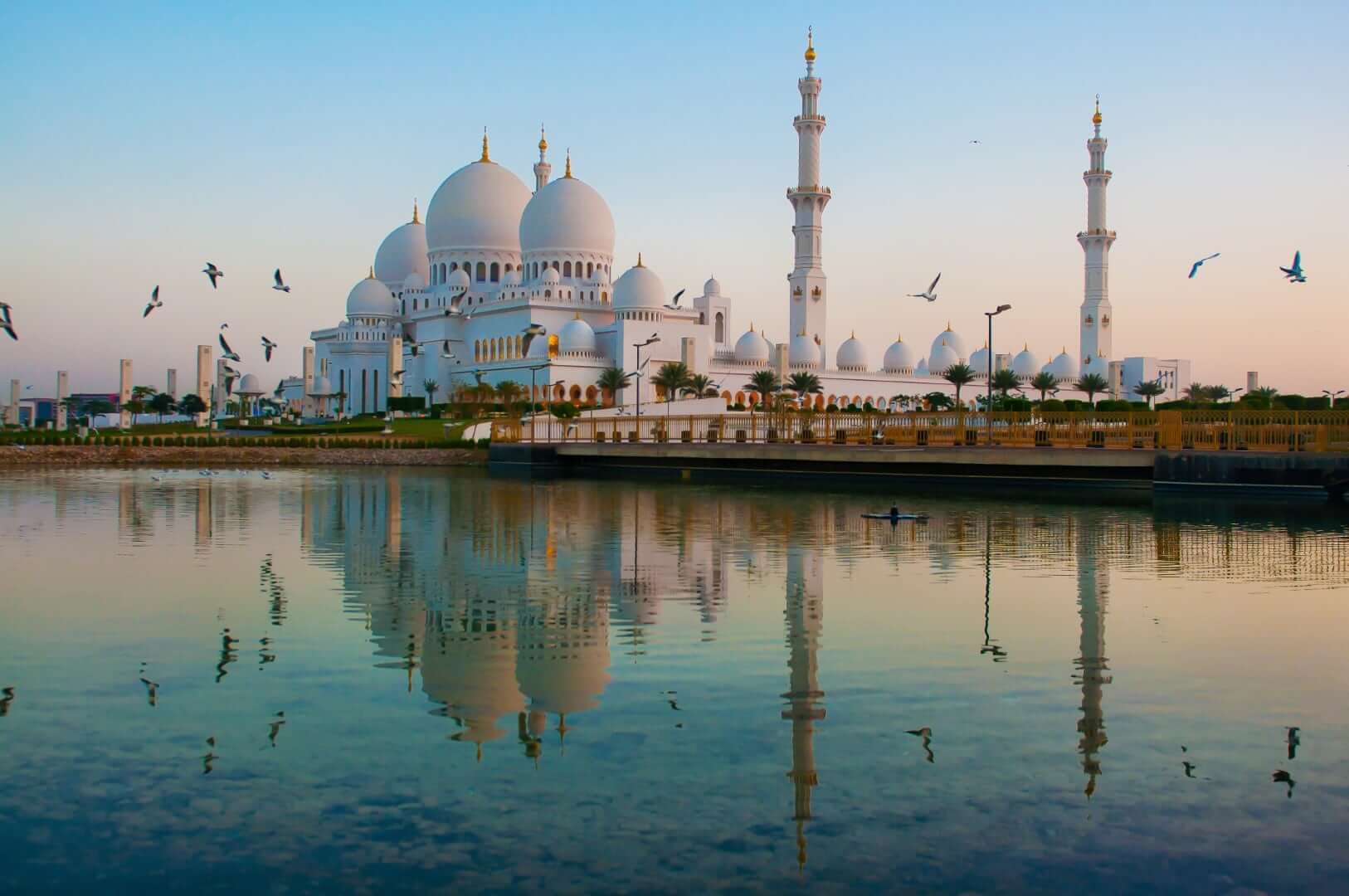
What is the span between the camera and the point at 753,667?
25.2ft

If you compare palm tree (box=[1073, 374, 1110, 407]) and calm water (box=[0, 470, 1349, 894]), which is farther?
palm tree (box=[1073, 374, 1110, 407])

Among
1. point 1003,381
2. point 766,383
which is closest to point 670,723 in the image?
point 766,383

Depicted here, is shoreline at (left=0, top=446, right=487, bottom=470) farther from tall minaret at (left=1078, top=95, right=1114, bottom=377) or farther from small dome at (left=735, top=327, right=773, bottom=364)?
tall minaret at (left=1078, top=95, right=1114, bottom=377)

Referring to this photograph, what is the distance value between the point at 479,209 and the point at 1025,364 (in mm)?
38519

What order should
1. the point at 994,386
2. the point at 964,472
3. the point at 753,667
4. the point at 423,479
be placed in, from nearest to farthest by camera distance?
the point at 753,667, the point at 964,472, the point at 423,479, the point at 994,386

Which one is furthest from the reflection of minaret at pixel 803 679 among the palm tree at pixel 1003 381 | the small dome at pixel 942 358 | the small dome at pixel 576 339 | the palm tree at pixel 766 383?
the small dome at pixel 942 358

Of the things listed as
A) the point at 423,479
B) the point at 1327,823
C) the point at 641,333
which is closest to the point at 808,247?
the point at 641,333

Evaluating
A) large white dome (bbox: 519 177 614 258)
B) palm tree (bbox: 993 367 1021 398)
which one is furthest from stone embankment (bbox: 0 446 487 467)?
palm tree (bbox: 993 367 1021 398)

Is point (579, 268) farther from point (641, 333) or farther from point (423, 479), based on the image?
point (423, 479)

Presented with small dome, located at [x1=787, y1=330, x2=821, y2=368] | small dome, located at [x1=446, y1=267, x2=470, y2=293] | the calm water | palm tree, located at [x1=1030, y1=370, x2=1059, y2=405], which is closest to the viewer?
the calm water

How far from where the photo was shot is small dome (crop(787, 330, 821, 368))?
6731 cm

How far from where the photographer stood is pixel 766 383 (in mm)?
63094

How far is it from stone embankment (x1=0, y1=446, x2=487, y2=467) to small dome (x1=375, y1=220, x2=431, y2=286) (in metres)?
38.3

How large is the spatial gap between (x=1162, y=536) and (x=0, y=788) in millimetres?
14440
